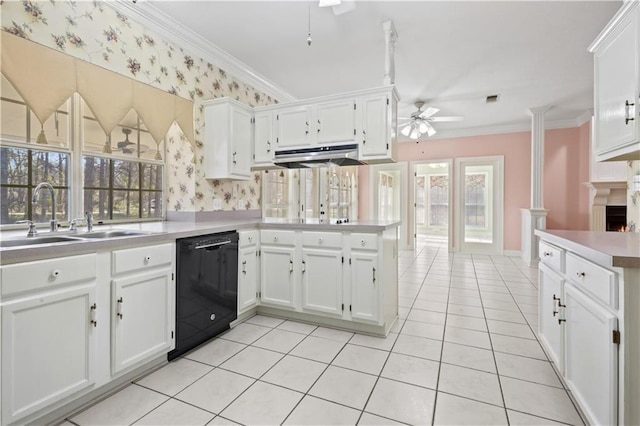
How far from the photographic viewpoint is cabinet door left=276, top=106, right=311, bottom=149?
10.5 feet

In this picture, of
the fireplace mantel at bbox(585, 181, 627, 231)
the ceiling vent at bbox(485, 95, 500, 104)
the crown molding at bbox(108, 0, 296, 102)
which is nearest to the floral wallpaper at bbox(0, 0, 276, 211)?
the crown molding at bbox(108, 0, 296, 102)

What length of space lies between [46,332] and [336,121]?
262cm

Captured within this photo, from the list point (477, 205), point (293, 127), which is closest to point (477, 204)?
point (477, 205)

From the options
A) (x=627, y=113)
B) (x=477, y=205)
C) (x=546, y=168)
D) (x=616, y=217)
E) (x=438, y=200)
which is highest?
(x=546, y=168)

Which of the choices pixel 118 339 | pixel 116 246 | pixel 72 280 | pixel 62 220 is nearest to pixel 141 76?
pixel 62 220

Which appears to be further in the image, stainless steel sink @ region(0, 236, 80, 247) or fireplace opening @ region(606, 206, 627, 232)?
fireplace opening @ region(606, 206, 627, 232)

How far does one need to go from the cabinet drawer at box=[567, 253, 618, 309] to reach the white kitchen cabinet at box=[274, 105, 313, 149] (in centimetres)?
236

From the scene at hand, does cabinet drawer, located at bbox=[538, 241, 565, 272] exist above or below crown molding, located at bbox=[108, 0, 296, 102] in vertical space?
below

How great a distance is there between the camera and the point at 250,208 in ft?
13.0

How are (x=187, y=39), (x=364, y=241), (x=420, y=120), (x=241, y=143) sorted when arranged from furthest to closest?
1. (x=420, y=120)
2. (x=241, y=143)
3. (x=187, y=39)
4. (x=364, y=241)

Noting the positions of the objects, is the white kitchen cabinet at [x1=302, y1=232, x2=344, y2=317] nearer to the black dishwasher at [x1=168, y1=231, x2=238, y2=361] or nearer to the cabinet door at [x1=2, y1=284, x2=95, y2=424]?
the black dishwasher at [x1=168, y1=231, x2=238, y2=361]

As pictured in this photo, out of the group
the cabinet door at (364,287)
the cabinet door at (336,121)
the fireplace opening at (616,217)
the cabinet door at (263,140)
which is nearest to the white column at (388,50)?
the cabinet door at (336,121)

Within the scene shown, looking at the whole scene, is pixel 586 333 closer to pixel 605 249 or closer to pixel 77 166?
pixel 605 249

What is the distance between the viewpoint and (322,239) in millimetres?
2723
